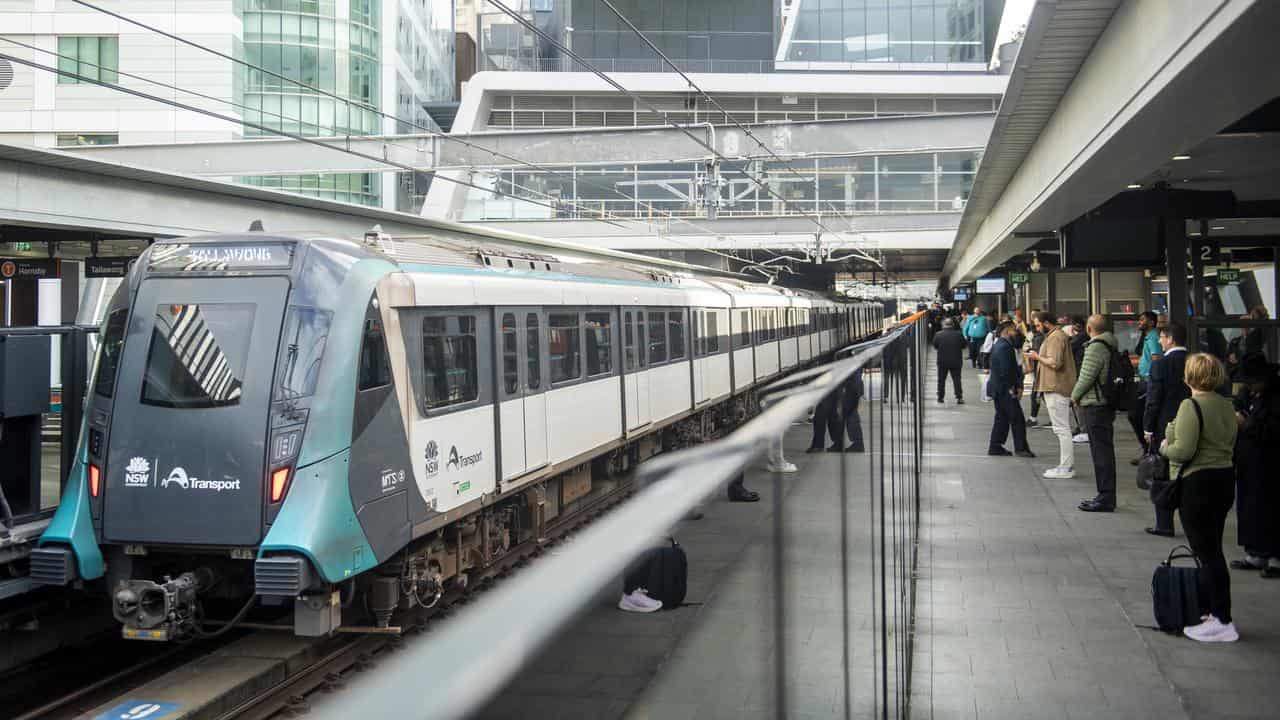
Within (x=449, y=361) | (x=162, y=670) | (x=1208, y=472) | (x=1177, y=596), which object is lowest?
(x=162, y=670)

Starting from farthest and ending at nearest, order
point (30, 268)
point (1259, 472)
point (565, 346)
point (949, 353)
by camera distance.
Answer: point (949, 353)
point (30, 268)
point (565, 346)
point (1259, 472)

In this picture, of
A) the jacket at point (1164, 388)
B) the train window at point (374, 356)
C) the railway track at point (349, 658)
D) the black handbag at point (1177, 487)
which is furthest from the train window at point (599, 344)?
the black handbag at point (1177, 487)

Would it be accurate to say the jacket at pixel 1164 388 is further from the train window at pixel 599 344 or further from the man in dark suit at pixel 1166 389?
the train window at pixel 599 344

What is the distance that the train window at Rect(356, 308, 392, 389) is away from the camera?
7535 mm

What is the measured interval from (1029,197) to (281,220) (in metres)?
10.3

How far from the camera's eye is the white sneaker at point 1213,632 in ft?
23.9

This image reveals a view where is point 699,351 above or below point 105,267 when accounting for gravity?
below

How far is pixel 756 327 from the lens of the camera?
22.2 metres

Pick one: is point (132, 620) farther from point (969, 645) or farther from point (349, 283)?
point (969, 645)

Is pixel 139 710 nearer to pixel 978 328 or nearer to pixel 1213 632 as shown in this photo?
pixel 1213 632

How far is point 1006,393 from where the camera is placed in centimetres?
1561

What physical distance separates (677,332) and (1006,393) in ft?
14.8

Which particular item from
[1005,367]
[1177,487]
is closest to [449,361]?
[1177,487]

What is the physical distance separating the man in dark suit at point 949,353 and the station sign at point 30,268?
15.2 meters
